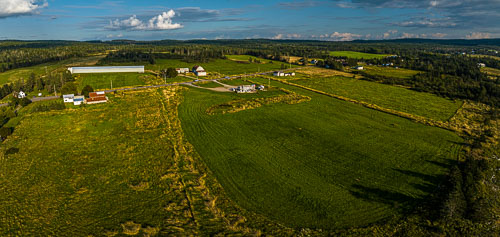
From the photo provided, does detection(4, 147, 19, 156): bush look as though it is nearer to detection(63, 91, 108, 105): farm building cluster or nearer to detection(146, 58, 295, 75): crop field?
detection(63, 91, 108, 105): farm building cluster

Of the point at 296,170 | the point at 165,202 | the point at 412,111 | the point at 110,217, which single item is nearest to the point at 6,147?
the point at 110,217

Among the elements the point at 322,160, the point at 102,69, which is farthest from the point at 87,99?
the point at 102,69

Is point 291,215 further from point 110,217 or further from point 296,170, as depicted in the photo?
point 110,217

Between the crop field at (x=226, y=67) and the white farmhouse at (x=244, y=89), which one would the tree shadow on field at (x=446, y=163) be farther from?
the crop field at (x=226, y=67)

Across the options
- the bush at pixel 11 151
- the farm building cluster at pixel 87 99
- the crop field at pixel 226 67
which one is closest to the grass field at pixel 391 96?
the crop field at pixel 226 67

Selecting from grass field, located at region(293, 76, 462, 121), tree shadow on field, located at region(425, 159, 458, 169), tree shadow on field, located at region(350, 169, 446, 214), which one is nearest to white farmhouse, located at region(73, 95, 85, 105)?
tree shadow on field, located at region(350, 169, 446, 214)

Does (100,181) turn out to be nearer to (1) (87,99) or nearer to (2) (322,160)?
(2) (322,160)
